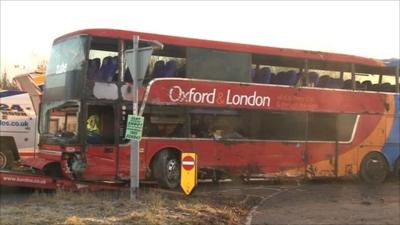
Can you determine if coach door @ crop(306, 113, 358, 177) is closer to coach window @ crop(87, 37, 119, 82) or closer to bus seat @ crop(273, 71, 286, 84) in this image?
bus seat @ crop(273, 71, 286, 84)

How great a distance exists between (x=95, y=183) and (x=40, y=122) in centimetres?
288

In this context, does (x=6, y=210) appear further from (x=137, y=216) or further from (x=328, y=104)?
(x=328, y=104)

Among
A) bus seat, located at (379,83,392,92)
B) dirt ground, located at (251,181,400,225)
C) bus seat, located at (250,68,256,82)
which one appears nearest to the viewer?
dirt ground, located at (251,181,400,225)

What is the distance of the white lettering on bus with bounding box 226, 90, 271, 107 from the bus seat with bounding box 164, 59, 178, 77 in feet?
5.51

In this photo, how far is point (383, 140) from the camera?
19.8m

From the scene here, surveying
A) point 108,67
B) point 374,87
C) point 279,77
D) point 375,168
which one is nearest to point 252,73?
point 279,77

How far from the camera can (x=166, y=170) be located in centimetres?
1591

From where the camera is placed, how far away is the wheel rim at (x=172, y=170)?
1600cm

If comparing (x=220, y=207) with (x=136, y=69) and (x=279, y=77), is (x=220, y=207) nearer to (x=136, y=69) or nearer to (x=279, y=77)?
(x=136, y=69)

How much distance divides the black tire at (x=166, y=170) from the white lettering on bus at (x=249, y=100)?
2.28 meters

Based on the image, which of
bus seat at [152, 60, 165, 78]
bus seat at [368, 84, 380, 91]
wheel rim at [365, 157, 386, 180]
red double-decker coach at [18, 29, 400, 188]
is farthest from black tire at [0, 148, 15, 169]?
bus seat at [368, 84, 380, 91]

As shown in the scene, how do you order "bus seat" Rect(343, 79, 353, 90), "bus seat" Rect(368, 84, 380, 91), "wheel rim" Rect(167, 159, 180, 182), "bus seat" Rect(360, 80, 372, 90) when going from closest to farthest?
"wheel rim" Rect(167, 159, 180, 182), "bus seat" Rect(343, 79, 353, 90), "bus seat" Rect(360, 80, 372, 90), "bus seat" Rect(368, 84, 380, 91)

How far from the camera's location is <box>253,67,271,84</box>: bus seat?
17.8 meters

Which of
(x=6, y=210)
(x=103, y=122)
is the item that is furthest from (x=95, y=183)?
(x=6, y=210)
